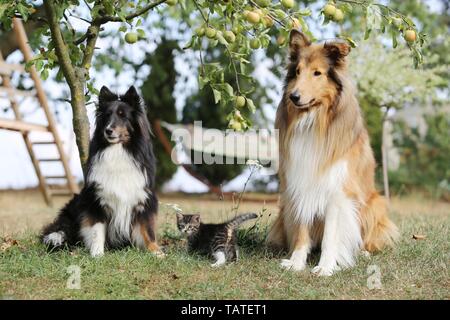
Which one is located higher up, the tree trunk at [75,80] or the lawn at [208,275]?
the tree trunk at [75,80]

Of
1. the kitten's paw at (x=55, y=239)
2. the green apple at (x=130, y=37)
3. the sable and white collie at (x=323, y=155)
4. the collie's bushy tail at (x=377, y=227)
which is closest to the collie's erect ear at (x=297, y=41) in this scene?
the sable and white collie at (x=323, y=155)

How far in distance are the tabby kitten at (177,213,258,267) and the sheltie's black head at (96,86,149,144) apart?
2.56ft

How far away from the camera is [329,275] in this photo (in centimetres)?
419

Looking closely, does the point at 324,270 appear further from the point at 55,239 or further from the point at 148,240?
the point at 55,239

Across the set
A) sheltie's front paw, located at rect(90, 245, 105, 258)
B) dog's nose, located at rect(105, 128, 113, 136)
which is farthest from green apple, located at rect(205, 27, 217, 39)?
sheltie's front paw, located at rect(90, 245, 105, 258)

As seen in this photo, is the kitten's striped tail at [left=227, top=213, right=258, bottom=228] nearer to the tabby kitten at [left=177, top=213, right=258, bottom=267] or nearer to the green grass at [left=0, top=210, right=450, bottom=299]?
the tabby kitten at [left=177, top=213, right=258, bottom=267]

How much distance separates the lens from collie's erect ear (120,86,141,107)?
4695mm

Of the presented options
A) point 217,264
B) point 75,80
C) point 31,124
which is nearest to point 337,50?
point 217,264

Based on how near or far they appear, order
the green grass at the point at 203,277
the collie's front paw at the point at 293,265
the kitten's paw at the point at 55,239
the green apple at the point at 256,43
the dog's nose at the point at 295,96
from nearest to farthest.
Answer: the green grass at the point at 203,277, the dog's nose at the point at 295,96, the collie's front paw at the point at 293,265, the green apple at the point at 256,43, the kitten's paw at the point at 55,239

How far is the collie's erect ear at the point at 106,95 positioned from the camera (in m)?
4.69

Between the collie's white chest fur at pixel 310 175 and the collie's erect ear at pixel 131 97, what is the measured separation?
1217 mm

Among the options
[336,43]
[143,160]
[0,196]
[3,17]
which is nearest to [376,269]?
[336,43]

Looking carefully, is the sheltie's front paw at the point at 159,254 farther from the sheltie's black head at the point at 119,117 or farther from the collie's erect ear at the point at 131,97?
the collie's erect ear at the point at 131,97
